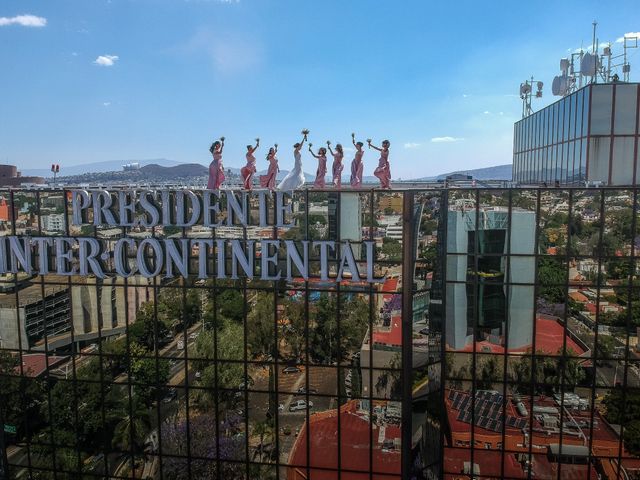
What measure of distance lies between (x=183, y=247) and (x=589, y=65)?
96.4 feet

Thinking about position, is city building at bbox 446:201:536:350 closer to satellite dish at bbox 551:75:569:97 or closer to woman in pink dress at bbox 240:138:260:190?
woman in pink dress at bbox 240:138:260:190

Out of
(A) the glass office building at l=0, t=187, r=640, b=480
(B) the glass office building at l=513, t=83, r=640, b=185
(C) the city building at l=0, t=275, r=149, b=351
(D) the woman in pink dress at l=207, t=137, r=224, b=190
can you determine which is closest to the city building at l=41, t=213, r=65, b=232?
(A) the glass office building at l=0, t=187, r=640, b=480

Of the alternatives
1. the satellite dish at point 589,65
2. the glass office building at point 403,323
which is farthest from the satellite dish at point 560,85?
the glass office building at point 403,323

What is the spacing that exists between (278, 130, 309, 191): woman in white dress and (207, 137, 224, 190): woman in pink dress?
2.29 meters

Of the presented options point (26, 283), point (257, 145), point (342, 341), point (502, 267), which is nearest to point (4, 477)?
point (26, 283)

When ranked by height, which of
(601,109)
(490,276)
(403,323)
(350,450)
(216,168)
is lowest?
(350,450)

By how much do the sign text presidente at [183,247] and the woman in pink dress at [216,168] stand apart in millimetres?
1355

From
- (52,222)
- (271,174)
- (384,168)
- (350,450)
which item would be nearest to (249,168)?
(271,174)

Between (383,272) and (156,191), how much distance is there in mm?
7361

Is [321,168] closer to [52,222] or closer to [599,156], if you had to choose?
[52,222]

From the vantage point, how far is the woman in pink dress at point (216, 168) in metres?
17.3

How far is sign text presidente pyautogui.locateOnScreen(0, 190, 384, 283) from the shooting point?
1546cm

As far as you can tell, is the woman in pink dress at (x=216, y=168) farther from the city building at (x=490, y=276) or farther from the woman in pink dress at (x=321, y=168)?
the city building at (x=490, y=276)

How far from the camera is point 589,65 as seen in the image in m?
33.2
